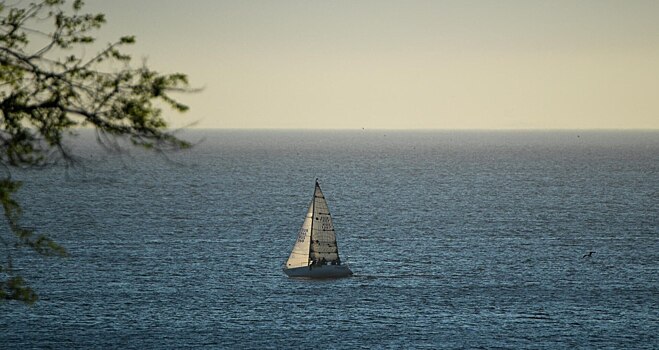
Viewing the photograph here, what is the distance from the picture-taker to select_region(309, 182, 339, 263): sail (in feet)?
332

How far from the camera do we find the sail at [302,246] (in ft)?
334

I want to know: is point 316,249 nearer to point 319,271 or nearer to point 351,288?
point 319,271

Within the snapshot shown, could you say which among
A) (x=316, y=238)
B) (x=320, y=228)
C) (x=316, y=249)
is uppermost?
(x=320, y=228)

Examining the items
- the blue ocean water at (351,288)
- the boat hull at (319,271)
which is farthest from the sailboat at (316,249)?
the blue ocean water at (351,288)

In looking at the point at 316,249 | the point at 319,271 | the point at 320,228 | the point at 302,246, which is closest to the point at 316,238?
the point at 320,228

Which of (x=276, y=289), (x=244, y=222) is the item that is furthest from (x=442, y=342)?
(x=244, y=222)

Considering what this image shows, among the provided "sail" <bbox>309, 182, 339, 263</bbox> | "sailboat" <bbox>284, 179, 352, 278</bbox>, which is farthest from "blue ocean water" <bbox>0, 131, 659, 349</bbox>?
"sail" <bbox>309, 182, 339, 263</bbox>

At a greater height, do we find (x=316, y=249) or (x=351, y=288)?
(x=316, y=249)

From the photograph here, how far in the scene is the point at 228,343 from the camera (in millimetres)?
75875

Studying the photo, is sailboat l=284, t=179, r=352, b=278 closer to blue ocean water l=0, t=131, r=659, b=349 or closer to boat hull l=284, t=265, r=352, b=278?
boat hull l=284, t=265, r=352, b=278

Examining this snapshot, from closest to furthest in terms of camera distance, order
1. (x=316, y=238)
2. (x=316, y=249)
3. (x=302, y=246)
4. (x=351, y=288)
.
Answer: (x=351, y=288)
(x=316, y=238)
(x=302, y=246)
(x=316, y=249)

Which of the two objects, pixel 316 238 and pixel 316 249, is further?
pixel 316 249

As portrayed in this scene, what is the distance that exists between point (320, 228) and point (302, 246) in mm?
3311

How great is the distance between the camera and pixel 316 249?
341ft
